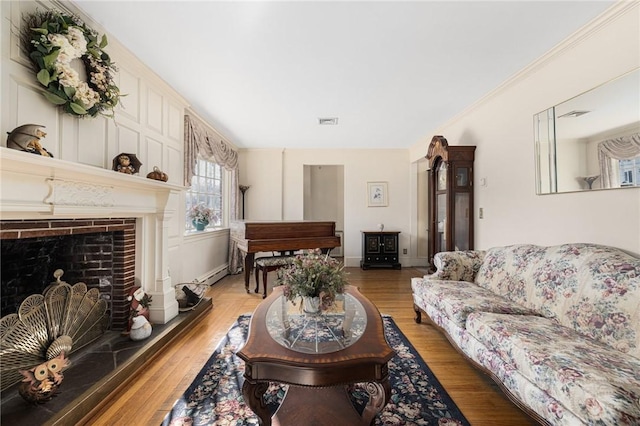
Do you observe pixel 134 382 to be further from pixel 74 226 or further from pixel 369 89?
pixel 369 89

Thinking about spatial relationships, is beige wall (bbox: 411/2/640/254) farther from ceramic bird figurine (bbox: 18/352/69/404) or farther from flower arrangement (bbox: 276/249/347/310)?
ceramic bird figurine (bbox: 18/352/69/404)

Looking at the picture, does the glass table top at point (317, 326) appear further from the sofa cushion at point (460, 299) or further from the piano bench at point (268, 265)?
the piano bench at point (268, 265)

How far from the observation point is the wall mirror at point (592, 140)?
1.66 m

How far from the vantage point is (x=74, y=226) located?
→ 180 centimetres

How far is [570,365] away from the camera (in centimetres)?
120

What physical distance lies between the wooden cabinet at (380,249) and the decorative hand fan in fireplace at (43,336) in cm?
419

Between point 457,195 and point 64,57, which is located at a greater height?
point 64,57

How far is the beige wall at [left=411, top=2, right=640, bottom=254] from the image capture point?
173 cm

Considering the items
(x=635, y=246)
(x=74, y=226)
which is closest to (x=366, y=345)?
(x=635, y=246)

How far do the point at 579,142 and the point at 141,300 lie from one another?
3.83 m

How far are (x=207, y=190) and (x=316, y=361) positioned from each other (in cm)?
390

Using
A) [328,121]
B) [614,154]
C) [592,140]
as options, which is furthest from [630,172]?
[328,121]

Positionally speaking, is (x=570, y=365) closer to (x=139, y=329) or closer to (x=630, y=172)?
(x=630, y=172)

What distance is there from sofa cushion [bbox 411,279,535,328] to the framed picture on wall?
2.94m
